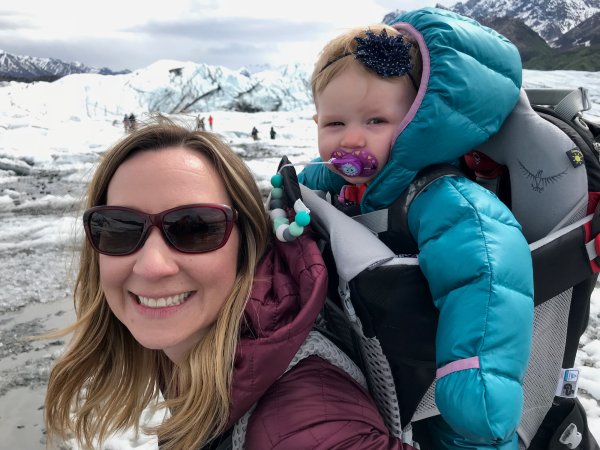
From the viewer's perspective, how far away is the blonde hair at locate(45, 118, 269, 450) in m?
1.26

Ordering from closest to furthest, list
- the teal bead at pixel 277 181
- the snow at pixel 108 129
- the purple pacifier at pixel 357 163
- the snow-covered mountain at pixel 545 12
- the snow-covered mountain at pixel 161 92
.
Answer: the teal bead at pixel 277 181, the purple pacifier at pixel 357 163, the snow at pixel 108 129, the snow-covered mountain at pixel 161 92, the snow-covered mountain at pixel 545 12

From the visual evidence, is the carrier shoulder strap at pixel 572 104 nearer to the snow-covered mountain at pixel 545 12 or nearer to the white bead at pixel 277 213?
the white bead at pixel 277 213

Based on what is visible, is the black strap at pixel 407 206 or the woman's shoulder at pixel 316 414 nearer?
the woman's shoulder at pixel 316 414

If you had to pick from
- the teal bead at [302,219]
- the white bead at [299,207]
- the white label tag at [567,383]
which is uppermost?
the white bead at [299,207]

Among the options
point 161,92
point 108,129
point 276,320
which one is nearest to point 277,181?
point 276,320

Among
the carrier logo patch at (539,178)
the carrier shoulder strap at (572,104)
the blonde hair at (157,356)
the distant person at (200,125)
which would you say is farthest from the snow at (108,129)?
the carrier shoulder strap at (572,104)

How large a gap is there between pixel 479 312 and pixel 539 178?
21.7 inches

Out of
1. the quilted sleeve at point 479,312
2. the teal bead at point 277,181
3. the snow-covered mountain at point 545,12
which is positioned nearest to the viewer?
the quilted sleeve at point 479,312

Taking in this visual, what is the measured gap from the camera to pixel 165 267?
1228 millimetres

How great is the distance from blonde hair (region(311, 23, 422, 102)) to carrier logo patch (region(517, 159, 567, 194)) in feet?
1.58

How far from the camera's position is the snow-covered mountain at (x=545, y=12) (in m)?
154

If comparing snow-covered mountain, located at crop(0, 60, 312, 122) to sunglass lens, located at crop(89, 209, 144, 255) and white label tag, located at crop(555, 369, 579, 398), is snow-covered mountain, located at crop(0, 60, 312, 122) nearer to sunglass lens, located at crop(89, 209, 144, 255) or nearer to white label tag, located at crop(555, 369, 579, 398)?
white label tag, located at crop(555, 369, 579, 398)

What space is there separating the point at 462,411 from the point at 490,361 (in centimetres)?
15

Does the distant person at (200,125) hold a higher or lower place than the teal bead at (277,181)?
higher
